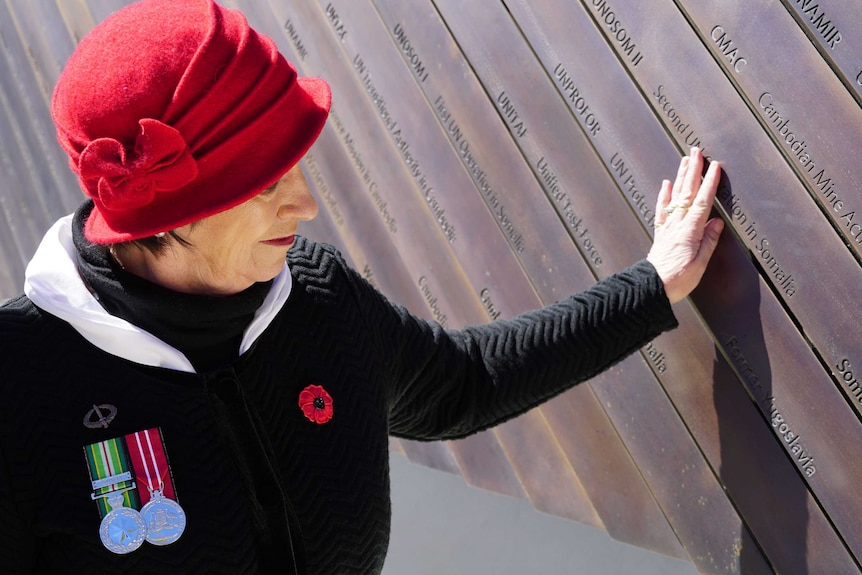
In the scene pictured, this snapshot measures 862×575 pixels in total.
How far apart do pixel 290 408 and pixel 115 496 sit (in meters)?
0.29

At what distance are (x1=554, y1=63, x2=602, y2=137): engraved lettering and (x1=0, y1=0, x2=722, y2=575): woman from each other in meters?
0.63

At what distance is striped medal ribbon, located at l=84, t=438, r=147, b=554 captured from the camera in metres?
1.33

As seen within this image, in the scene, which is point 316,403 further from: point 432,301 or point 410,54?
point 410,54

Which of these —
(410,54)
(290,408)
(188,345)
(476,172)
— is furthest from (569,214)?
(188,345)

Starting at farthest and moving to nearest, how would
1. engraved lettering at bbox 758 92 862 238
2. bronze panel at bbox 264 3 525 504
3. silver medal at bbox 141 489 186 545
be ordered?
bronze panel at bbox 264 3 525 504 < engraved lettering at bbox 758 92 862 238 < silver medal at bbox 141 489 186 545

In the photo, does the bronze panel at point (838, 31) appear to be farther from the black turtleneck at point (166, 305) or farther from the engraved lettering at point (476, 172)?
the black turtleneck at point (166, 305)

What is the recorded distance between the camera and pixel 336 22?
2.59 m

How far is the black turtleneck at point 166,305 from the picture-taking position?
138cm

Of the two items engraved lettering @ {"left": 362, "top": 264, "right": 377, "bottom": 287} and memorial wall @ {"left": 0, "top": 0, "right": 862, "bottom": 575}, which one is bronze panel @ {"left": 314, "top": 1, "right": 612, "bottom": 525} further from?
engraved lettering @ {"left": 362, "top": 264, "right": 377, "bottom": 287}

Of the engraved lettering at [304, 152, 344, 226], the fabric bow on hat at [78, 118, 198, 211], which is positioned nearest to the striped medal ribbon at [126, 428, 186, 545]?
the fabric bow on hat at [78, 118, 198, 211]

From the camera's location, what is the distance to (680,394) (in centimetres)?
199

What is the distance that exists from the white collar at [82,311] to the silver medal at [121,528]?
0.19 metres

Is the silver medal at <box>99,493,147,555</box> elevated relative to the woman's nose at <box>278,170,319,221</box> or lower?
lower

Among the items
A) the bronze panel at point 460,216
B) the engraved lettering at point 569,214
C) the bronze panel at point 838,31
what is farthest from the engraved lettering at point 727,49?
the bronze panel at point 460,216
